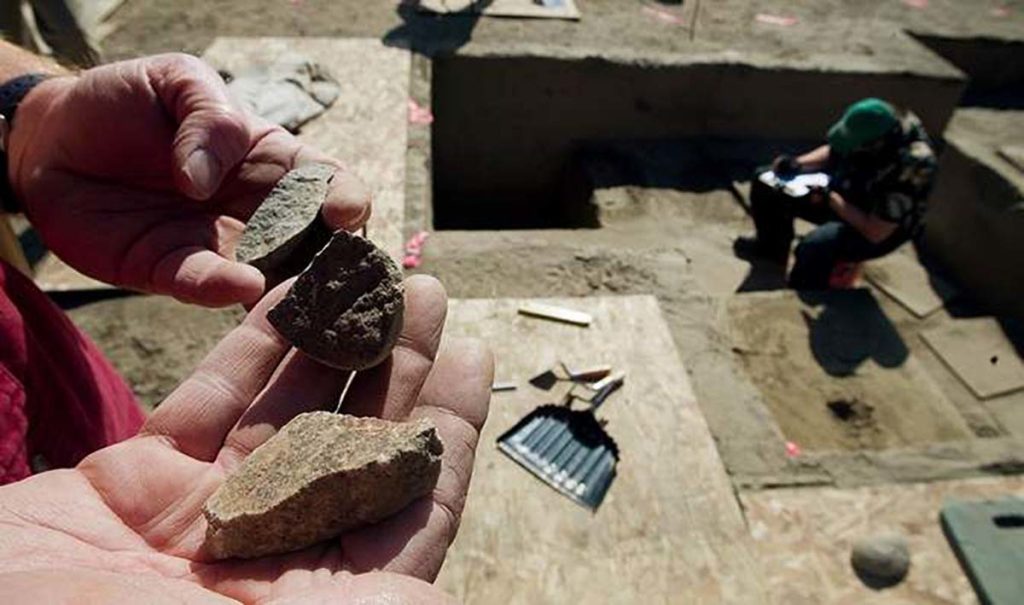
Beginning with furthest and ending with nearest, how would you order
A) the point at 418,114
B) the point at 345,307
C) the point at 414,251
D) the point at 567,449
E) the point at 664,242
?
the point at 664,242 < the point at 418,114 < the point at 414,251 < the point at 567,449 < the point at 345,307

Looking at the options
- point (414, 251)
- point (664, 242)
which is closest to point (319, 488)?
point (414, 251)

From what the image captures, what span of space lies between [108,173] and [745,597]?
8.21 feet

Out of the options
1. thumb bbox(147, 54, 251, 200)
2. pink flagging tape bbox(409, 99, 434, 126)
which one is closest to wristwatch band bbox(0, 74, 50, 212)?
thumb bbox(147, 54, 251, 200)

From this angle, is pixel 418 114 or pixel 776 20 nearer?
pixel 418 114

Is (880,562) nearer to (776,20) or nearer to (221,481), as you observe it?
(221,481)

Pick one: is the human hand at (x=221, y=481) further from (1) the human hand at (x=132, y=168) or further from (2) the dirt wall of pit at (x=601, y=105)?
(2) the dirt wall of pit at (x=601, y=105)

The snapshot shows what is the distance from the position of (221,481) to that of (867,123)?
4.42 m

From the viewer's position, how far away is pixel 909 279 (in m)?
5.71

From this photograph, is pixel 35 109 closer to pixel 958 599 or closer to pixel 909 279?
pixel 958 599

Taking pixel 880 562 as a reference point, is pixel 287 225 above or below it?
above

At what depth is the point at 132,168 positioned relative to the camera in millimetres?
2221

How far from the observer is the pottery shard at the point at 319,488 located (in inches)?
60.3

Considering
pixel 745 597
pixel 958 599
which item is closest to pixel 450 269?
pixel 745 597

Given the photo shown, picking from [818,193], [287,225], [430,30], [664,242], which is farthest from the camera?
[430,30]
